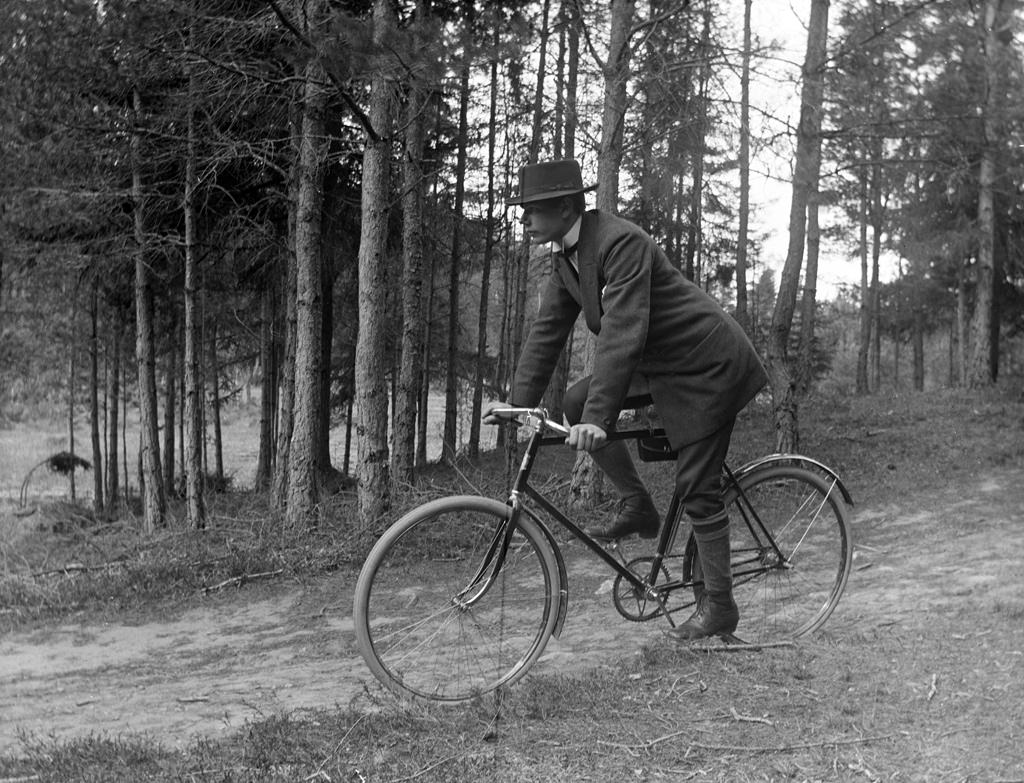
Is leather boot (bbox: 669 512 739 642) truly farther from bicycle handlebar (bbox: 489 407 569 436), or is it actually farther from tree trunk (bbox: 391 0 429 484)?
tree trunk (bbox: 391 0 429 484)

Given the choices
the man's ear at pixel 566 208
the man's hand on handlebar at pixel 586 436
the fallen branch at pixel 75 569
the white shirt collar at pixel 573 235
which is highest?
the man's ear at pixel 566 208

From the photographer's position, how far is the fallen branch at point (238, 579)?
755 cm

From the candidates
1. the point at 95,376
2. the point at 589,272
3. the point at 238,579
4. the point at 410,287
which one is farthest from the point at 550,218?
the point at 95,376

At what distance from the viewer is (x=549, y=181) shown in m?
3.62

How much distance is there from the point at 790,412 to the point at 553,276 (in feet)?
24.1

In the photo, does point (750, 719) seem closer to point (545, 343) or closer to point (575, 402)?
point (575, 402)

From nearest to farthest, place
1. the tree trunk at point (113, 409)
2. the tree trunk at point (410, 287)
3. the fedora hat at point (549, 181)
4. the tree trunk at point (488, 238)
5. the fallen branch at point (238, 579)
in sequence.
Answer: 1. the fedora hat at point (549, 181)
2. the fallen branch at point (238, 579)
3. the tree trunk at point (410, 287)
4. the tree trunk at point (488, 238)
5. the tree trunk at point (113, 409)

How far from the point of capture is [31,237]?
536 inches

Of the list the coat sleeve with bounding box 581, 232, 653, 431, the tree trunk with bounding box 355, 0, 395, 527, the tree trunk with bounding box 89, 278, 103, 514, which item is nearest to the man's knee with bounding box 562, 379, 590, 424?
the coat sleeve with bounding box 581, 232, 653, 431

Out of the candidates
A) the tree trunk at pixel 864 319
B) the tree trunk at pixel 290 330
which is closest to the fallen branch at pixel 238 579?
the tree trunk at pixel 290 330

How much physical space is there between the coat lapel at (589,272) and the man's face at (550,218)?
83 mm

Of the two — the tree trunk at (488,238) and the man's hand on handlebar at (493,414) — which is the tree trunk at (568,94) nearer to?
the tree trunk at (488,238)

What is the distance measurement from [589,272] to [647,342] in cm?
39

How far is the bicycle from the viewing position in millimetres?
3578
